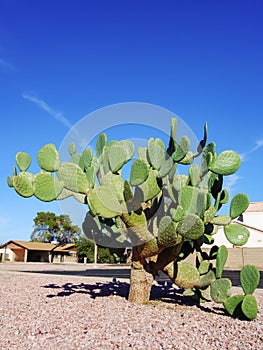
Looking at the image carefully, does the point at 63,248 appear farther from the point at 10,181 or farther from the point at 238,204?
the point at 238,204

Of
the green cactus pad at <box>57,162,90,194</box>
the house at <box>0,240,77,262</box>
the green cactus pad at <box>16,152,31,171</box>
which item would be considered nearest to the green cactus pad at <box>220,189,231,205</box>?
the green cactus pad at <box>57,162,90,194</box>

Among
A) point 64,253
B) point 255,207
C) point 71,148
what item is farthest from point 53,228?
point 71,148

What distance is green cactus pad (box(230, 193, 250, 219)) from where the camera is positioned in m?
5.24

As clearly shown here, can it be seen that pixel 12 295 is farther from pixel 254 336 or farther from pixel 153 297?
pixel 254 336

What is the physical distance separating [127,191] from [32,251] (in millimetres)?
34606

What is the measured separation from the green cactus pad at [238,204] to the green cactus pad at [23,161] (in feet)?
10.7

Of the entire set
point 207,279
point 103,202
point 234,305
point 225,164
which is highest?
point 225,164

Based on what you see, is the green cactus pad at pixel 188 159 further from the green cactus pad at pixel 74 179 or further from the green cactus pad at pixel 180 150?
the green cactus pad at pixel 74 179

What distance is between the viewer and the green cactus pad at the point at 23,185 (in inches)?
202

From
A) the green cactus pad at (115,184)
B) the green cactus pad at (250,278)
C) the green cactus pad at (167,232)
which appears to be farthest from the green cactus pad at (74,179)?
the green cactus pad at (250,278)

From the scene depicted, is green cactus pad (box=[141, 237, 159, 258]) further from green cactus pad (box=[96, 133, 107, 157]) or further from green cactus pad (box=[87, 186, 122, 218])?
green cactus pad (box=[96, 133, 107, 157])

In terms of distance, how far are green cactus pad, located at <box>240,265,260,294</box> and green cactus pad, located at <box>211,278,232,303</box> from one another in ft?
0.78

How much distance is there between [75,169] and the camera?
5.05 meters

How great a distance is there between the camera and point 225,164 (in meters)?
5.16
